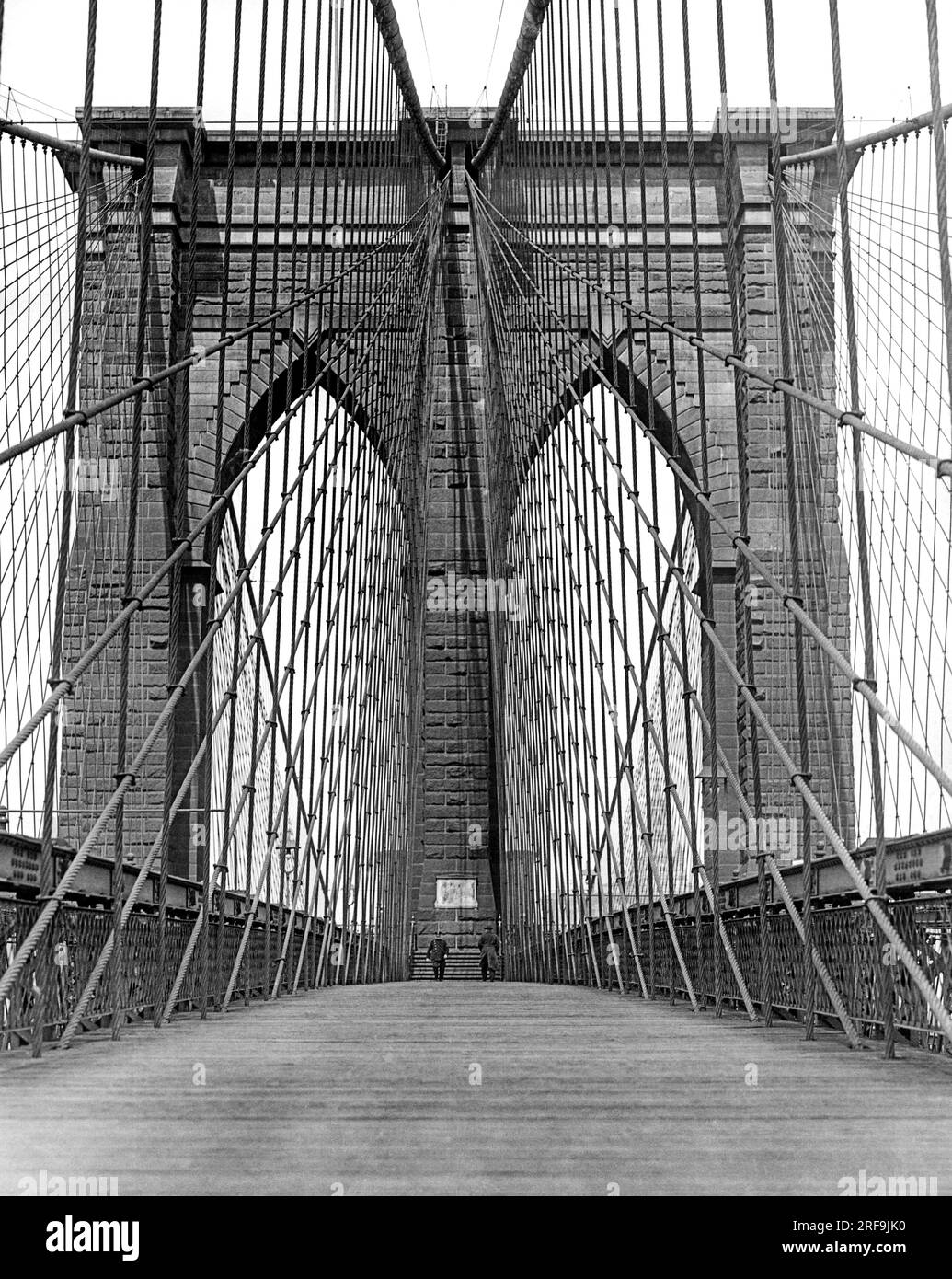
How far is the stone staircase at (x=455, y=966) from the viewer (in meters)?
16.7

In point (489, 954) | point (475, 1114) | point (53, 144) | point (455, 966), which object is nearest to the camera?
point (475, 1114)

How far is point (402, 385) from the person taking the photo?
1449 centimetres

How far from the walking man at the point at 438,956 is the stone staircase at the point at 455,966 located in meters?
0.45

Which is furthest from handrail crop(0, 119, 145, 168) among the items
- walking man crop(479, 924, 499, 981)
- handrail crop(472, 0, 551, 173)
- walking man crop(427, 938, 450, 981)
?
walking man crop(479, 924, 499, 981)

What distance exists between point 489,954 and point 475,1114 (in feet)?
46.3

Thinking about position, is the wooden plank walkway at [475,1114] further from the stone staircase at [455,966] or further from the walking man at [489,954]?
the stone staircase at [455,966]

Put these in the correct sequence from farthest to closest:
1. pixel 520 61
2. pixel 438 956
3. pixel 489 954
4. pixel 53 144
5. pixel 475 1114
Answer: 1. pixel 489 954
2. pixel 438 956
3. pixel 520 61
4. pixel 53 144
5. pixel 475 1114

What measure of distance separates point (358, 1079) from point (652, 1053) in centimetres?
78

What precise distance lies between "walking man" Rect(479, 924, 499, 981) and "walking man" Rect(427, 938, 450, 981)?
371mm

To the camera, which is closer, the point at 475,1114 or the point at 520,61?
the point at 475,1114

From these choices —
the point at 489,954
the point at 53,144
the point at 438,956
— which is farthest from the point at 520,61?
the point at 489,954

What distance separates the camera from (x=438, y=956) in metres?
15.8

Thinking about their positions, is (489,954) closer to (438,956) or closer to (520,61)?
(438,956)
